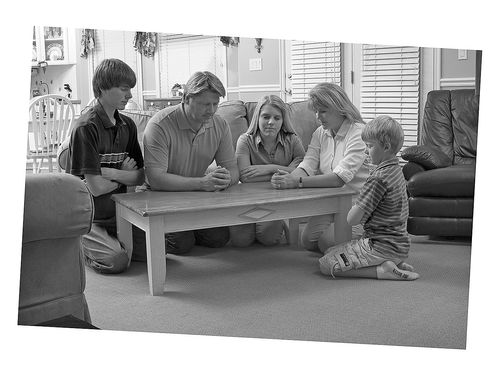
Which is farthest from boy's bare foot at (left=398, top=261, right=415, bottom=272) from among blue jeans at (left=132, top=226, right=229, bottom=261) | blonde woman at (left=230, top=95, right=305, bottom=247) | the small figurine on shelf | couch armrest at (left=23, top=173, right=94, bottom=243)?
the small figurine on shelf

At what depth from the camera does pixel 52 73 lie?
774 cm

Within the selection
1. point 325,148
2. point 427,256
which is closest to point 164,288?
point 325,148

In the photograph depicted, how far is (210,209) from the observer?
2.33 m

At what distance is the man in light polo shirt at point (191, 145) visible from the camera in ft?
8.57

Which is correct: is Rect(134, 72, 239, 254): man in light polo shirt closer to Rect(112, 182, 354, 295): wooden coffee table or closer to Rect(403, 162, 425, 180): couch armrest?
Rect(112, 182, 354, 295): wooden coffee table

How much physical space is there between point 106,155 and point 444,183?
1.66 meters

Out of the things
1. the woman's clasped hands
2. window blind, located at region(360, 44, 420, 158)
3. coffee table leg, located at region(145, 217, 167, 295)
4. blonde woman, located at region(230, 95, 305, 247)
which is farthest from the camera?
window blind, located at region(360, 44, 420, 158)

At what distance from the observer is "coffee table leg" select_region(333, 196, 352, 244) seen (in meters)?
2.69

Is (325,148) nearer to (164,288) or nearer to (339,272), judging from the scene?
(339,272)

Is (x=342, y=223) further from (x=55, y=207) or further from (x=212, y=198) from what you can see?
(x=55, y=207)

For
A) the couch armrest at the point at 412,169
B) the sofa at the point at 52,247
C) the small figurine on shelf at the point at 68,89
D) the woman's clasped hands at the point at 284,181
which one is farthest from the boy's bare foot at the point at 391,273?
the small figurine on shelf at the point at 68,89

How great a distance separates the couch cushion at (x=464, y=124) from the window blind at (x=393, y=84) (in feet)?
3.20

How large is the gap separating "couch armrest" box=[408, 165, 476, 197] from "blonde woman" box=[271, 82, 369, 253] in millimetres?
443

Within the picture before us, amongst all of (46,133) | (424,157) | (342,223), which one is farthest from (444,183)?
(46,133)
